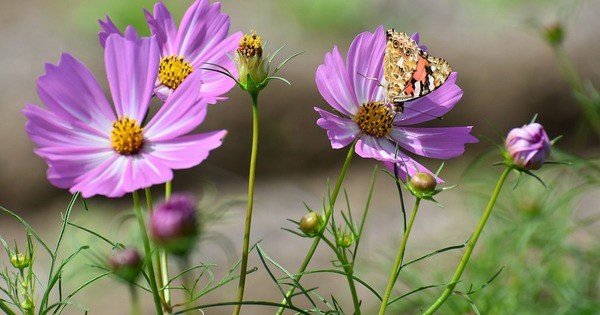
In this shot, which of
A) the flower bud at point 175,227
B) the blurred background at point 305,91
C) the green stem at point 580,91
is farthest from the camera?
the blurred background at point 305,91

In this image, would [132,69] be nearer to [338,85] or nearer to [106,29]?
[106,29]

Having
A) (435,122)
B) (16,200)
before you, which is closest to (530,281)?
(435,122)

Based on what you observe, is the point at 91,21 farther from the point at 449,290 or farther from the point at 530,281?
the point at 449,290

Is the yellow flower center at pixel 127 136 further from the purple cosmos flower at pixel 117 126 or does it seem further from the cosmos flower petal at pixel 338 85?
the cosmos flower petal at pixel 338 85

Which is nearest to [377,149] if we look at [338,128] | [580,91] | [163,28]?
[338,128]

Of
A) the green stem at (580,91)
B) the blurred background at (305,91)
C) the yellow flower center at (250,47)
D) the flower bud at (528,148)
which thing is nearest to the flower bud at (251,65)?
the yellow flower center at (250,47)

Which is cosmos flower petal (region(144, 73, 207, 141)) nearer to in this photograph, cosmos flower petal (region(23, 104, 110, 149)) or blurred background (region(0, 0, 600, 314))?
cosmos flower petal (region(23, 104, 110, 149))

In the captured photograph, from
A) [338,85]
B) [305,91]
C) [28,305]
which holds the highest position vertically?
[338,85]
